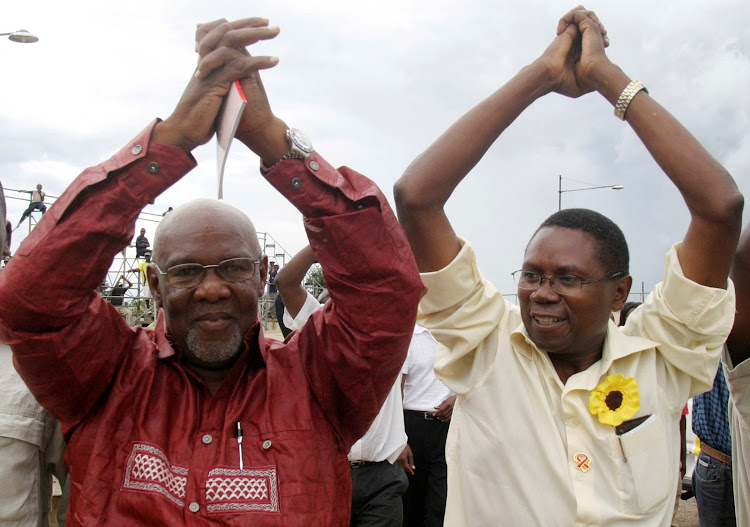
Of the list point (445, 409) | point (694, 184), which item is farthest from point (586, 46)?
point (445, 409)

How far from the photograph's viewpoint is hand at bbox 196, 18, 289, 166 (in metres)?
1.77

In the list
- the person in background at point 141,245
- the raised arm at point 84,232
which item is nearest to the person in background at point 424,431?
the raised arm at point 84,232

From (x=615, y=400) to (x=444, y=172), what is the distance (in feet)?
3.10

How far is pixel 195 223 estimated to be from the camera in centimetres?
206

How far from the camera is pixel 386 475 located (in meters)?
4.23

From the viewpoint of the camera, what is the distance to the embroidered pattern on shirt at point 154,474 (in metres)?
1.83

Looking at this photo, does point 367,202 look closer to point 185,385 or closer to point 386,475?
point 185,385

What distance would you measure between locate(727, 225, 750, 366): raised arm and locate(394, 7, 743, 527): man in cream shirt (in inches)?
14.4

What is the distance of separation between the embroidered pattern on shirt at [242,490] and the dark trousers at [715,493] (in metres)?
2.74

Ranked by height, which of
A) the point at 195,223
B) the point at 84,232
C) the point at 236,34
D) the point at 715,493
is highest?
the point at 236,34

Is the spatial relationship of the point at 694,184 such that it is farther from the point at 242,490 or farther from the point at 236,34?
the point at 242,490

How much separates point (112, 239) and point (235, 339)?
48cm

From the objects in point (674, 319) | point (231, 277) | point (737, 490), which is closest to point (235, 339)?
point (231, 277)

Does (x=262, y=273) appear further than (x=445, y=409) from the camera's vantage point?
No
